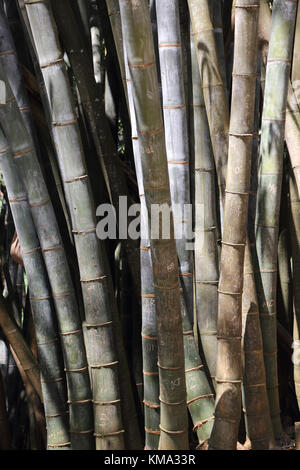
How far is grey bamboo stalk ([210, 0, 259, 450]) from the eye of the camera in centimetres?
196

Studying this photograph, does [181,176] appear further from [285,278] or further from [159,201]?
[285,278]

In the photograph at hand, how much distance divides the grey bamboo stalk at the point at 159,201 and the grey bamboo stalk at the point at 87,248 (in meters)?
0.29

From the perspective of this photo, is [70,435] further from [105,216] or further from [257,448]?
[105,216]

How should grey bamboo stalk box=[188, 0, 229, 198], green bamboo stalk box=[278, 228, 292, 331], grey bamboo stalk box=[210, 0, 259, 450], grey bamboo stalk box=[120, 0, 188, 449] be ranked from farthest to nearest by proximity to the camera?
green bamboo stalk box=[278, 228, 292, 331] → grey bamboo stalk box=[188, 0, 229, 198] → grey bamboo stalk box=[210, 0, 259, 450] → grey bamboo stalk box=[120, 0, 188, 449]

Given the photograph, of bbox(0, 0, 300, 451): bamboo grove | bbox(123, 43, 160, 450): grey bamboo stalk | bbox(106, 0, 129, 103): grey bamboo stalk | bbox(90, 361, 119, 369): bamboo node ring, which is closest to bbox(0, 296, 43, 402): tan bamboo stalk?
bbox(0, 0, 300, 451): bamboo grove

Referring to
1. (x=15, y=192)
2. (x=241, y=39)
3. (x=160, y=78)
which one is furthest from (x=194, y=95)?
(x=15, y=192)

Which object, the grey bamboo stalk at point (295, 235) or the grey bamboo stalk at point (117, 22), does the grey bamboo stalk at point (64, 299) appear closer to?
the grey bamboo stalk at point (117, 22)

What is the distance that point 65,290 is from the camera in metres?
2.37

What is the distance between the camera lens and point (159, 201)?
1.80m

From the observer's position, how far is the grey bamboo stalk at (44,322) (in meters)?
2.38

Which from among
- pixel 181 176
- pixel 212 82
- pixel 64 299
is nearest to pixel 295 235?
pixel 181 176

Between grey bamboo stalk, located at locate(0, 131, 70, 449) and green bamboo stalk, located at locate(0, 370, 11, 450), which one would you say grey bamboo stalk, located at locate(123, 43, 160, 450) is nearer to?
grey bamboo stalk, located at locate(0, 131, 70, 449)

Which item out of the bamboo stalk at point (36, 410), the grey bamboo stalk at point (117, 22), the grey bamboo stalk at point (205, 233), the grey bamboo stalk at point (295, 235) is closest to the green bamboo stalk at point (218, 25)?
the grey bamboo stalk at point (205, 233)

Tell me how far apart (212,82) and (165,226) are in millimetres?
770
